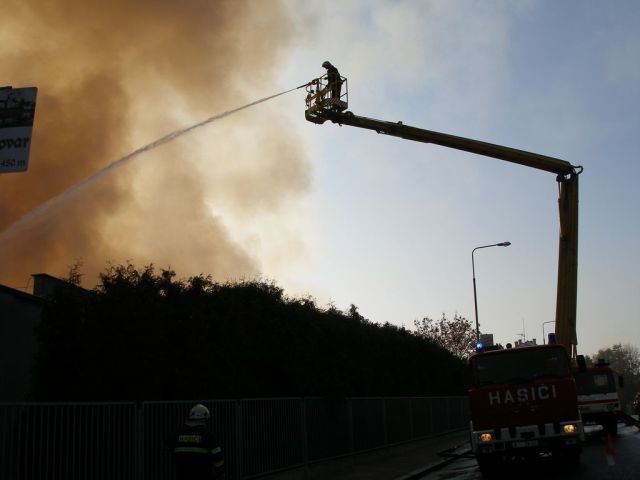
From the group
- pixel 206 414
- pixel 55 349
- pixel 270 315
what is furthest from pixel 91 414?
pixel 270 315

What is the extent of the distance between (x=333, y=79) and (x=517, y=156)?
20.0 feet

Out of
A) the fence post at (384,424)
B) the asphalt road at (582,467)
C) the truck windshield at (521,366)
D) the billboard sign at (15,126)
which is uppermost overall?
the billboard sign at (15,126)

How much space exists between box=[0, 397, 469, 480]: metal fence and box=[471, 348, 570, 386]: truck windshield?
409 centimetres

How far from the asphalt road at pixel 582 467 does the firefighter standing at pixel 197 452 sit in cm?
744

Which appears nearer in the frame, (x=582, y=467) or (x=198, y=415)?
(x=198, y=415)

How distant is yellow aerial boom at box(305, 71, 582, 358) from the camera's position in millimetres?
18312

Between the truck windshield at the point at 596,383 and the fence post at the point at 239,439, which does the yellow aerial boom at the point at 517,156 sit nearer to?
the truck windshield at the point at 596,383

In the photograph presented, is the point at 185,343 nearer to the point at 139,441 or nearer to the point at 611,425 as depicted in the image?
the point at 139,441

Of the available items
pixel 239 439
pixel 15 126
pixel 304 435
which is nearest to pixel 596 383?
pixel 304 435

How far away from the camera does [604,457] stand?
14375 mm

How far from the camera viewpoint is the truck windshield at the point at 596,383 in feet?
70.0

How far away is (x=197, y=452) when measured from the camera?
698 cm

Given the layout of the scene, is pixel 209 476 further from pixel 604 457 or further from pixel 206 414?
pixel 604 457

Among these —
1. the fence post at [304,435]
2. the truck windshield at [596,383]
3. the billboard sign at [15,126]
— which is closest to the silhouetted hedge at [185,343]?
the fence post at [304,435]
